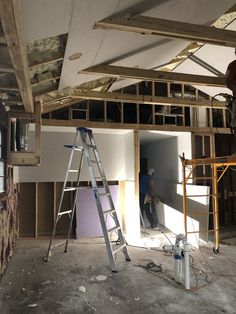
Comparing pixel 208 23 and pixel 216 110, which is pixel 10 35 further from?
pixel 216 110

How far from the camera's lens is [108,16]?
6.99 feet

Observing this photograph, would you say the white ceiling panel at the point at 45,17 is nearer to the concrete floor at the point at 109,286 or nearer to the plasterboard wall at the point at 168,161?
the concrete floor at the point at 109,286

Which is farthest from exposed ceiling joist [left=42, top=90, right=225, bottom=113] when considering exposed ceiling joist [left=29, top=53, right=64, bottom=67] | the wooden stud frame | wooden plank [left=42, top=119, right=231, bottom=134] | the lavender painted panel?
the lavender painted panel

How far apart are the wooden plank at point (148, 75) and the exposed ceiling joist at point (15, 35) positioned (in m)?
1.03

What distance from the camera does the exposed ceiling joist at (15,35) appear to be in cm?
135

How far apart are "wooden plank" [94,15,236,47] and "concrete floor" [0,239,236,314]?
2.58m

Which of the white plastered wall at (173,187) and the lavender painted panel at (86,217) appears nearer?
the white plastered wall at (173,187)

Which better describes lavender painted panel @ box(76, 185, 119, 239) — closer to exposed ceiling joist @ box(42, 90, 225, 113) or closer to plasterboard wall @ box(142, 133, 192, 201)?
exposed ceiling joist @ box(42, 90, 225, 113)

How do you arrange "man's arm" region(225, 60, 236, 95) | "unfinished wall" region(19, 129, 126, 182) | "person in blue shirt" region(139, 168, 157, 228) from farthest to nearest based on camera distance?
"person in blue shirt" region(139, 168, 157, 228)
"unfinished wall" region(19, 129, 126, 182)
"man's arm" region(225, 60, 236, 95)

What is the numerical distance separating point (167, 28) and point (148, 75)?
1143 millimetres

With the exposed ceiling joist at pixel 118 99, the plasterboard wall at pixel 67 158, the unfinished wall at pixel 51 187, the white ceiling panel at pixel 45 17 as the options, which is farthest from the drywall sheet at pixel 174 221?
the white ceiling panel at pixel 45 17

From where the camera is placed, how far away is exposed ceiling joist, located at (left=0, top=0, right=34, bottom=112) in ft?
4.43

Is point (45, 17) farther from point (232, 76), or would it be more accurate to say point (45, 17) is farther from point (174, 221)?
point (174, 221)

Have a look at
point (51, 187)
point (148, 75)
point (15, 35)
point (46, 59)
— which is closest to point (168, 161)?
point (51, 187)
